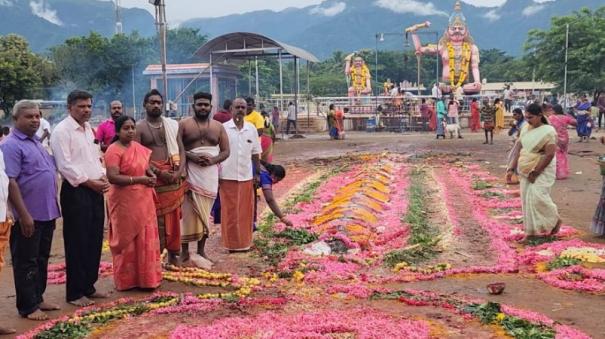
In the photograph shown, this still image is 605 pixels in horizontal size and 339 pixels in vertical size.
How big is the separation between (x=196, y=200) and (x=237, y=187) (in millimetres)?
741

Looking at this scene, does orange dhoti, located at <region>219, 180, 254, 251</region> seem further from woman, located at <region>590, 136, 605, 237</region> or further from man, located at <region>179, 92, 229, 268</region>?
woman, located at <region>590, 136, 605, 237</region>

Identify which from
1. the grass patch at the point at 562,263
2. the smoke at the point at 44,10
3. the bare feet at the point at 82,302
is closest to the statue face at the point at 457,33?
the grass patch at the point at 562,263

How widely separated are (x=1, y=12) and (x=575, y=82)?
5928 inches

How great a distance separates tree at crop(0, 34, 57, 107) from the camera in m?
28.6

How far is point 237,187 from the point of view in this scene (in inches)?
289

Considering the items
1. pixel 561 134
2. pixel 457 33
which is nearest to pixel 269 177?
pixel 561 134

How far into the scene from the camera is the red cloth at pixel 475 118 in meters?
29.5

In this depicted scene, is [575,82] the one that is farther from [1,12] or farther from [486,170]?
[1,12]

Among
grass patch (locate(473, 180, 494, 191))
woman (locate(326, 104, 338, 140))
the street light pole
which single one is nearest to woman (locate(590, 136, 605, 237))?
grass patch (locate(473, 180, 494, 191))

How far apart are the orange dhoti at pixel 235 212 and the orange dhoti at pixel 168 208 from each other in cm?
91

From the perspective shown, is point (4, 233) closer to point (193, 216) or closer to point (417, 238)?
point (193, 216)

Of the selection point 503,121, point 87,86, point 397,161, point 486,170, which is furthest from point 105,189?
point 87,86

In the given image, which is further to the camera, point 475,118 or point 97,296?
point 475,118

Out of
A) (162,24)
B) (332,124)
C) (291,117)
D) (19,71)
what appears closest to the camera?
(162,24)
